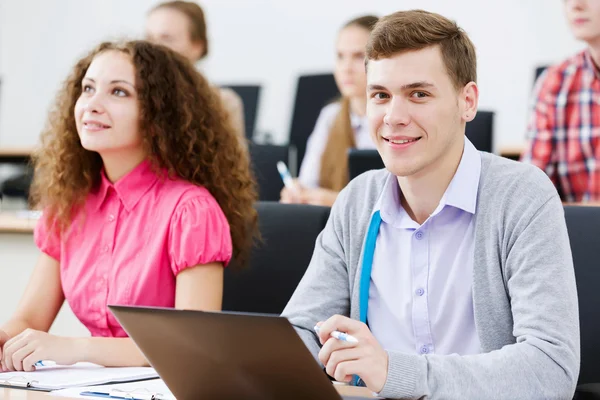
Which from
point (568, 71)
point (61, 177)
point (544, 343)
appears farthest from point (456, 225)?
point (568, 71)

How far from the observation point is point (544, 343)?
123 centimetres

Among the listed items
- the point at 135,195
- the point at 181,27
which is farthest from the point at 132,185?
the point at 181,27

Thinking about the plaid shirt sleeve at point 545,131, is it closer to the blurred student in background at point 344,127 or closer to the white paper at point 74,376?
the blurred student in background at point 344,127

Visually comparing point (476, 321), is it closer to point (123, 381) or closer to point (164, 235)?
point (123, 381)

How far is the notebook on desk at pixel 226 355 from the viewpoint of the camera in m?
1.03

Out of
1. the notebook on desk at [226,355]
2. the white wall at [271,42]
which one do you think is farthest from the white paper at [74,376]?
the white wall at [271,42]

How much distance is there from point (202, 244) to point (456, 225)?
1.83 ft

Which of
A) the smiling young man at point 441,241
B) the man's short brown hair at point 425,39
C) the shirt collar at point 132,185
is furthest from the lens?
the shirt collar at point 132,185

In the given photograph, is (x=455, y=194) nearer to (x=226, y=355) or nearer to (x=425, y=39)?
(x=425, y=39)

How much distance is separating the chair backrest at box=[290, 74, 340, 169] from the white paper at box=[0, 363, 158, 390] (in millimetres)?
2759

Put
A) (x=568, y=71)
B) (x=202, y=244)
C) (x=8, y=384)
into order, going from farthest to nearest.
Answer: (x=568, y=71) < (x=202, y=244) < (x=8, y=384)

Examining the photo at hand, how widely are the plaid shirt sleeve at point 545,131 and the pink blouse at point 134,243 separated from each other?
1.43 metres

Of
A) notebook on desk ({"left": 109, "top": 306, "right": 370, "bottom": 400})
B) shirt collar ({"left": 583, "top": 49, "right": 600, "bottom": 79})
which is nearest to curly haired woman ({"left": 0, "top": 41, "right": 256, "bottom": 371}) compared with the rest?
notebook on desk ({"left": 109, "top": 306, "right": 370, "bottom": 400})

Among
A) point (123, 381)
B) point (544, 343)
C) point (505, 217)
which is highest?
point (505, 217)
